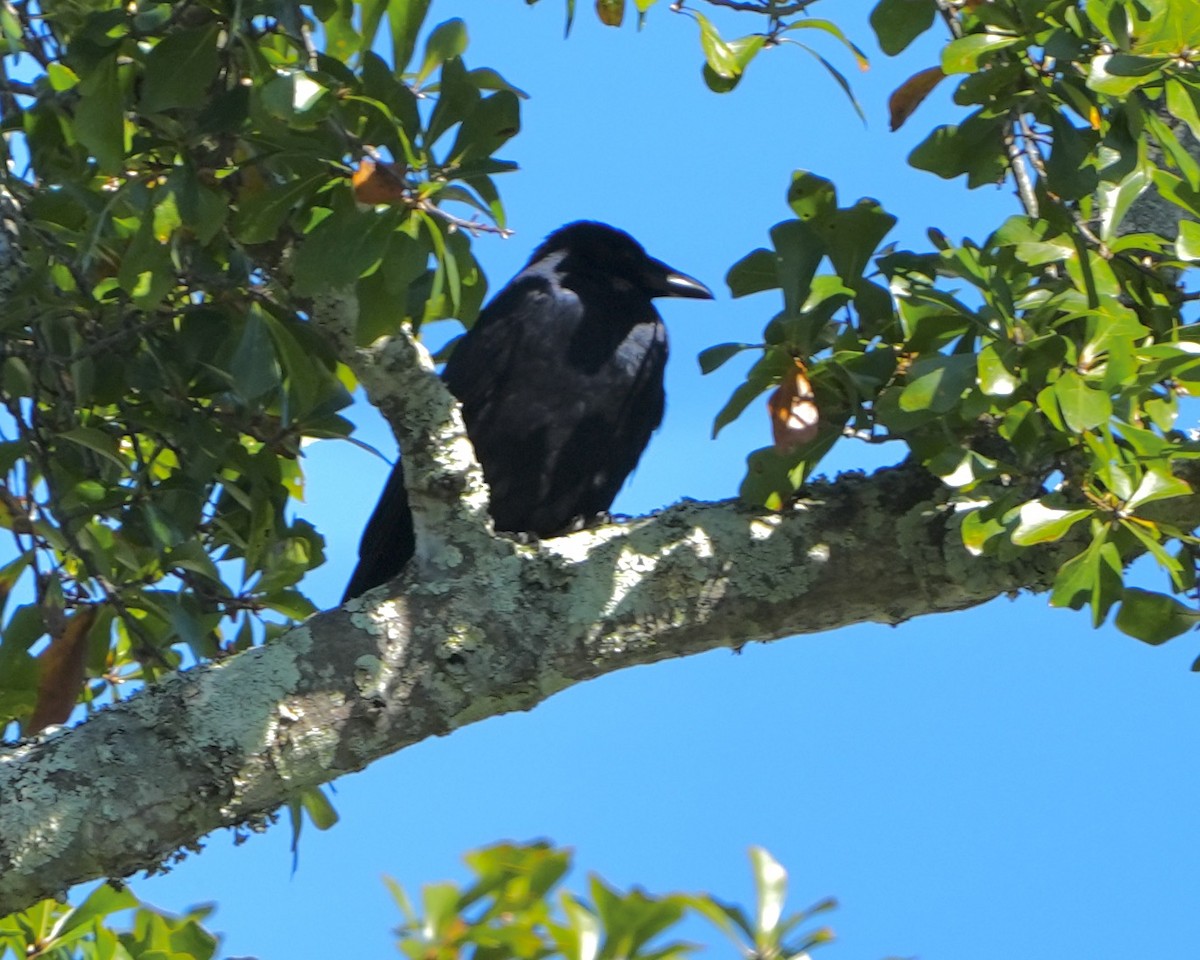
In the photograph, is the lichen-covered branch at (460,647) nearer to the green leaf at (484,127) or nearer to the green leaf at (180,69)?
the green leaf at (484,127)

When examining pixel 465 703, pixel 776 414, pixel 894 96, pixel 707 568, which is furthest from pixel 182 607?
pixel 894 96

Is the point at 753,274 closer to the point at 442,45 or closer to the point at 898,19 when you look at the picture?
the point at 898,19

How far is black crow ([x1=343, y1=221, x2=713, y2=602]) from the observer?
163 inches

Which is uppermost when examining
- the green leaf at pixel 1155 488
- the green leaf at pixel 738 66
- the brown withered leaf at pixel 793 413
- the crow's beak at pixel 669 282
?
the crow's beak at pixel 669 282

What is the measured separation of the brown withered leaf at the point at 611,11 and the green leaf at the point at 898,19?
605 millimetres

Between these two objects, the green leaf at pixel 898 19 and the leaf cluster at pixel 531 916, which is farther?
the green leaf at pixel 898 19

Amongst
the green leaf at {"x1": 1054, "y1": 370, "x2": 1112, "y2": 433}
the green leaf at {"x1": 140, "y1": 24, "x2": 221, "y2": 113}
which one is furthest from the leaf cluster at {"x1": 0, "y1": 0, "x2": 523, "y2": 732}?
the green leaf at {"x1": 1054, "y1": 370, "x2": 1112, "y2": 433}

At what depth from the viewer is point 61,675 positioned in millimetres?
3041

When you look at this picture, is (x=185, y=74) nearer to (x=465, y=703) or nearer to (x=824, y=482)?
(x=465, y=703)

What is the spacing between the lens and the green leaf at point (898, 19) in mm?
2824

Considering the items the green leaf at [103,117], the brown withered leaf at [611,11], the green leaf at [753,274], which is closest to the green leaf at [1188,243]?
the green leaf at [753,274]

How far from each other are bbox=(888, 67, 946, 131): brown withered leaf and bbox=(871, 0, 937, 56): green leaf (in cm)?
14

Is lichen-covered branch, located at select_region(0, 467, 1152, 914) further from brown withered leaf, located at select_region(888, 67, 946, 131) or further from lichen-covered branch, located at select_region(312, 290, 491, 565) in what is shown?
brown withered leaf, located at select_region(888, 67, 946, 131)

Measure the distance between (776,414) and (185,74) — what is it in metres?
1.12
